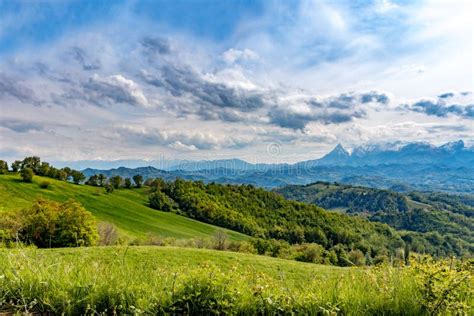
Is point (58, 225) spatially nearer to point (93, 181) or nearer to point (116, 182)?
point (93, 181)

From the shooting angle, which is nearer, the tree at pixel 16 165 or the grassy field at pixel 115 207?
the grassy field at pixel 115 207

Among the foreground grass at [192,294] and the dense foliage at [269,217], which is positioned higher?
the foreground grass at [192,294]

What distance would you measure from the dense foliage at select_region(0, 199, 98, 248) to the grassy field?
47.8 m

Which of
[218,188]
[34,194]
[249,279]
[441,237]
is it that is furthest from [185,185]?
[249,279]

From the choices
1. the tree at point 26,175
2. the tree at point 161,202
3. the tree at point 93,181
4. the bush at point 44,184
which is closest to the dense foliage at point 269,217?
the tree at point 161,202

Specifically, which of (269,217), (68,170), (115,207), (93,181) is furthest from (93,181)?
(269,217)

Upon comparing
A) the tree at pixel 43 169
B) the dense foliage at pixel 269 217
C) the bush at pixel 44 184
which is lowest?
the dense foliage at pixel 269 217

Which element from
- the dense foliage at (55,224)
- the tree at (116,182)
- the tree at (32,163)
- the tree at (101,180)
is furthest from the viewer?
the tree at (116,182)

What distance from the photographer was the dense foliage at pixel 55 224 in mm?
33312

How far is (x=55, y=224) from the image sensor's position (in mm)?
34438

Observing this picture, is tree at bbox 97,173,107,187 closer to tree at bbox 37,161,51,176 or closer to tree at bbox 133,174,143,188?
tree at bbox 133,174,143,188

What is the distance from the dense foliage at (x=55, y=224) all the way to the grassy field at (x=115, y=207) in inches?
1882

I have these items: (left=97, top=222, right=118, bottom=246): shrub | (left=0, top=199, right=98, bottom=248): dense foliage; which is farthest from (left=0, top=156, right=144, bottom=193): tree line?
(left=0, top=199, right=98, bottom=248): dense foliage

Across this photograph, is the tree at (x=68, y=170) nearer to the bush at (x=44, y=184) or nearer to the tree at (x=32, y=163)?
the tree at (x=32, y=163)
